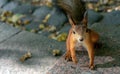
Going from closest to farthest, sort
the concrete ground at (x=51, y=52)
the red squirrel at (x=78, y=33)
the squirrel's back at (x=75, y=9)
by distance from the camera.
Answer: the red squirrel at (x=78, y=33) < the concrete ground at (x=51, y=52) < the squirrel's back at (x=75, y=9)

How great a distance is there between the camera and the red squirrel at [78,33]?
3.34m

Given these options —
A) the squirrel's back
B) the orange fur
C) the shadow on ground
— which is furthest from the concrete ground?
the squirrel's back

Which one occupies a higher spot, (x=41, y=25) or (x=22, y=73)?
(x=41, y=25)

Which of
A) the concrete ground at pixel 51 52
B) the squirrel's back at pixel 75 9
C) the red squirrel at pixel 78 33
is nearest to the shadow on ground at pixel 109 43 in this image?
the concrete ground at pixel 51 52

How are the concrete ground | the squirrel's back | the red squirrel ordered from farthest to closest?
1. the squirrel's back
2. the concrete ground
3. the red squirrel

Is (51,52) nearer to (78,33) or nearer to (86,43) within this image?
(86,43)

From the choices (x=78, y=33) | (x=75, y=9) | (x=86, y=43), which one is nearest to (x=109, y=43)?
(x=75, y=9)

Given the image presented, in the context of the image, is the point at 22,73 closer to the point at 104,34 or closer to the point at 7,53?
the point at 7,53

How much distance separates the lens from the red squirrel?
11.0ft

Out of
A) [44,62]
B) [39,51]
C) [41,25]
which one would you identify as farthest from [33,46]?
[41,25]

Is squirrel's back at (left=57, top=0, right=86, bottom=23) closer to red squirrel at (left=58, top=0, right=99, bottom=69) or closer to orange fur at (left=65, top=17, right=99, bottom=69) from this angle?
red squirrel at (left=58, top=0, right=99, bottom=69)

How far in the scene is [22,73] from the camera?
12.4 feet

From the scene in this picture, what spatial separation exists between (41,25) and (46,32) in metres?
0.29

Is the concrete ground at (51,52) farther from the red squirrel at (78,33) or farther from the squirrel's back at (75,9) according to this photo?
the squirrel's back at (75,9)
